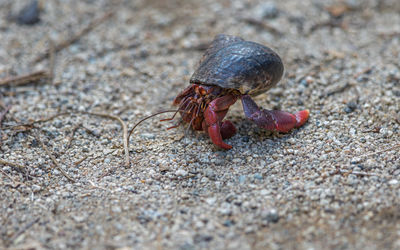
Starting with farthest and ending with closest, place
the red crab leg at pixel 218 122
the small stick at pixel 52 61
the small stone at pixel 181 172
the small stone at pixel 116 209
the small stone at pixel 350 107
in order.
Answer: the small stick at pixel 52 61, the small stone at pixel 350 107, the red crab leg at pixel 218 122, the small stone at pixel 181 172, the small stone at pixel 116 209

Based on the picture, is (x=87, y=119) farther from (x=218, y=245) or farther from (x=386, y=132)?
(x=386, y=132)

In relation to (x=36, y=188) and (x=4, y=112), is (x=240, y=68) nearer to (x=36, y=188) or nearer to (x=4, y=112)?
(x=36, y=188)

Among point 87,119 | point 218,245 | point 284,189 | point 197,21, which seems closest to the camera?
point 218,245

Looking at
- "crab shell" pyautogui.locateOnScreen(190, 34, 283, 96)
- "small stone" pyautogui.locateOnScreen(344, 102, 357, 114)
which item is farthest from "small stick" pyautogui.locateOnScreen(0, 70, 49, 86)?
"small stone" pyautogui.locateOnScreen(344, 102, 357, 114)

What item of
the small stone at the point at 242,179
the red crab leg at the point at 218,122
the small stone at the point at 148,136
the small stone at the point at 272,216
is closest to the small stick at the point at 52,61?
the small stone at the point at 148,136

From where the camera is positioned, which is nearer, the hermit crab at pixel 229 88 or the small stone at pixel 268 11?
the hermit crab at pixel 229 88

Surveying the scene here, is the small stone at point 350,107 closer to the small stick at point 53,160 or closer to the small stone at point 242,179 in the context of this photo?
the small stone at point 242,179

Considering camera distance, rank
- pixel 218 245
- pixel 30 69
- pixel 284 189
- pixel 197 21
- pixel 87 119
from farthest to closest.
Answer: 1. pixel 197 21
2. pixel 30 69
3. pixel 87 119
4. pixel 284 189
5. pixel 218 245

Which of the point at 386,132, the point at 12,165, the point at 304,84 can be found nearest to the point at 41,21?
the point at 12,165
